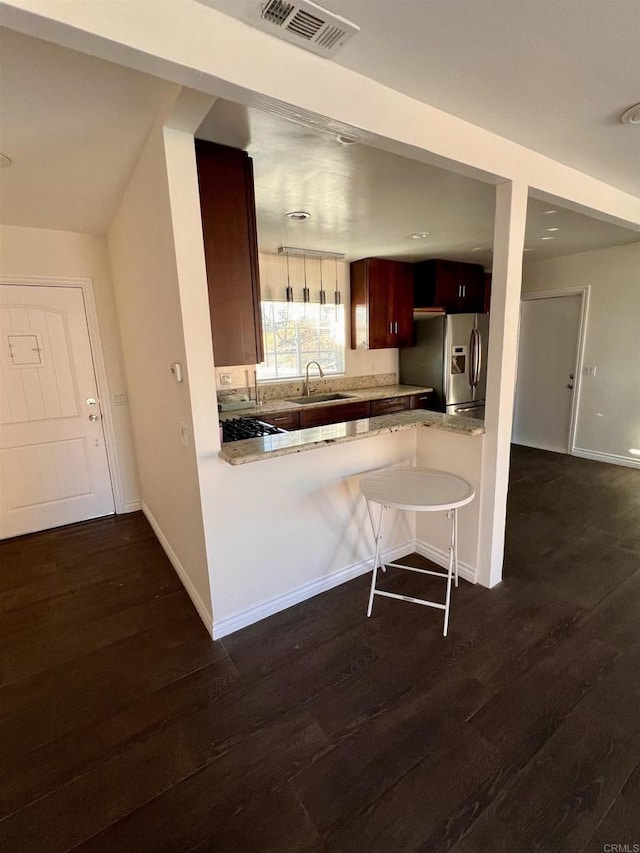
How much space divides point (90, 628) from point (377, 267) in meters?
4.28

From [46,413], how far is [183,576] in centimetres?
192

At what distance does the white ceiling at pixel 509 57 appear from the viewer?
1.14 metres

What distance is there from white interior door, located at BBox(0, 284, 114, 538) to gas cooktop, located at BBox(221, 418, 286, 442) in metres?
1.54

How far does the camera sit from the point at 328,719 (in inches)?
63.1

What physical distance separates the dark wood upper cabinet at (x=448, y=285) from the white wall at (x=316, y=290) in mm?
804

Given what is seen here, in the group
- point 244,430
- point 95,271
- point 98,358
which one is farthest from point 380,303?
point 98,358

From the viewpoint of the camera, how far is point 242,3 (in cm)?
110

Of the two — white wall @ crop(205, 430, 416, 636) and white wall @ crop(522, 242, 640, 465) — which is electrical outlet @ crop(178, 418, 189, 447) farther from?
white wall @ crop(522, 242, 640, 465)

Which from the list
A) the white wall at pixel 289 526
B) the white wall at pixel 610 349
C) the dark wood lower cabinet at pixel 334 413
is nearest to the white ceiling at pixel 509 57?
the white wall at pixel 289 526

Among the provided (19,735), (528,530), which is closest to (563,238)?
(528,530)

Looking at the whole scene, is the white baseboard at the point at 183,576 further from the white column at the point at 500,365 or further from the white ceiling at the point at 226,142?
the white ceiling at the point at 226,142

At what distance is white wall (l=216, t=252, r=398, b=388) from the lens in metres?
4.12

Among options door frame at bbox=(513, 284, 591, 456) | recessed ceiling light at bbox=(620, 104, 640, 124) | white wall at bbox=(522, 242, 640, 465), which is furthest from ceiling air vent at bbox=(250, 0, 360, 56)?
white wall at bbox=(522, 242, 640, 465)

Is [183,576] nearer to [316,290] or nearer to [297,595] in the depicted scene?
[297,595]
